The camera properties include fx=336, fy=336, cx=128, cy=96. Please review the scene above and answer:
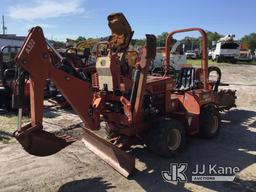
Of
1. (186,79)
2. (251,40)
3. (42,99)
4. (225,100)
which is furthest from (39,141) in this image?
(251,40)

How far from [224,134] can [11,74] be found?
656 centimetres

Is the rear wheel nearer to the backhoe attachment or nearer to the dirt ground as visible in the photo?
the dirt ground

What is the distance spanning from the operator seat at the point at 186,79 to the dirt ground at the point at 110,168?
1.34 m

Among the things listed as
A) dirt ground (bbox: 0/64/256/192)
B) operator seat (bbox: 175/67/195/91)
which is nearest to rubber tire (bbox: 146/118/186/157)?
dirt ground (bbox: 0/64/256/192)

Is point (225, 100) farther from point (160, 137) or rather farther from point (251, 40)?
point (251, 40)

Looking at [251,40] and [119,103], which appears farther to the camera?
[251,40]

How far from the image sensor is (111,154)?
557cm

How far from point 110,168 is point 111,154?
23 centimetres

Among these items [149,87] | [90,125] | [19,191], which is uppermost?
[149,87]

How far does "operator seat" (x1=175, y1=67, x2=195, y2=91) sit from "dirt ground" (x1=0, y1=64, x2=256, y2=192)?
1.34 m

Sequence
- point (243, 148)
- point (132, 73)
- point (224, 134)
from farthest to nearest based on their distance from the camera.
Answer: point (224, 134), point (243, 148), point (132, 73)

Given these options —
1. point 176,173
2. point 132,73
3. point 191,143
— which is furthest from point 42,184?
point 191,143

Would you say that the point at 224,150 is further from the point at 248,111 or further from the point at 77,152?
the point at 248,111

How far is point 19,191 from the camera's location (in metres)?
4.70
